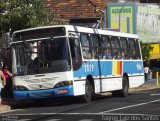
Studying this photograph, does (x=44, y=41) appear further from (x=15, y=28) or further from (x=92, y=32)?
(x=15, y=28)

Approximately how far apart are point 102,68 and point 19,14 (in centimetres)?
435

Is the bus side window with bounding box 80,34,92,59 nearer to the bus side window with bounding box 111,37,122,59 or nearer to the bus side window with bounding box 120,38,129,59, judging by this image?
the bus side window with bounding box 111,37,122,59

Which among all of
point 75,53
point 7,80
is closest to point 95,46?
point 75,53

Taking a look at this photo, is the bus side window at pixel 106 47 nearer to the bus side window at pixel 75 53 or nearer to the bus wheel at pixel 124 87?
the bus wheel at pixel 124 87

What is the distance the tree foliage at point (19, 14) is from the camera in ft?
79.8

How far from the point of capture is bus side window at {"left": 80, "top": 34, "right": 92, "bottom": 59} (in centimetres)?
2183

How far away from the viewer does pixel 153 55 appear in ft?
167

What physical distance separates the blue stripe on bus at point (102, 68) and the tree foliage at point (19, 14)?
12.6 feet

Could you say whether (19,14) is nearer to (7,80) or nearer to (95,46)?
(7,80)

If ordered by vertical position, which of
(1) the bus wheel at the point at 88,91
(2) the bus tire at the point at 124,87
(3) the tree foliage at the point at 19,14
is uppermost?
(3) the tree foliage at the point at 19,14

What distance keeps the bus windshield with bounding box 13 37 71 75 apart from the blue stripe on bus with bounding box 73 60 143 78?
30.1 inches

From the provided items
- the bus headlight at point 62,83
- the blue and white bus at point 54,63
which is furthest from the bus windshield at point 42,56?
the bus headlight at point 62,83

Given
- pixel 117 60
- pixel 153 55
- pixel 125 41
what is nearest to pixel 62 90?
pixel 117 60

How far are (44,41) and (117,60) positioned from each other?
5.35 metres
